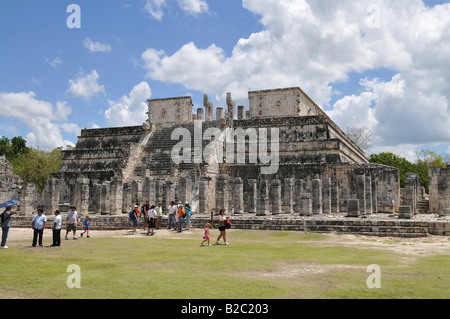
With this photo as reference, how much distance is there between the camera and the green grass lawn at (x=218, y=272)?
5266 millimetres

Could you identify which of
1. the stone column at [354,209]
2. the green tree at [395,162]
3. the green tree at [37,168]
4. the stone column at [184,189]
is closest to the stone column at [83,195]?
the stone column at [184,189]

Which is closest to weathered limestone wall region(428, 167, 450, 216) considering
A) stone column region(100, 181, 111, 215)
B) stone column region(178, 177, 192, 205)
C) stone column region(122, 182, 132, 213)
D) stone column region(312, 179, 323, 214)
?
stone column region(312, 179, 323, 214)

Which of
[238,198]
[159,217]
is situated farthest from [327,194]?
[159,217]

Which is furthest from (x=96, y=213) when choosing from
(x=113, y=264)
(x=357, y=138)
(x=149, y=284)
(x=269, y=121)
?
(x=357, y=138)

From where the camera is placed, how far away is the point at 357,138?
45.2 m

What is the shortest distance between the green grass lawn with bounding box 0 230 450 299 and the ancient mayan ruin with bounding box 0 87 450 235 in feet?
17.5

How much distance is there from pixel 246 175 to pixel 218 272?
56.7ft

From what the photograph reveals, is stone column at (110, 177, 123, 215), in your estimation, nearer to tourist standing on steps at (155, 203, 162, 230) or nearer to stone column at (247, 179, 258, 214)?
tourist standing on steps at (155, 203, 162, 230)

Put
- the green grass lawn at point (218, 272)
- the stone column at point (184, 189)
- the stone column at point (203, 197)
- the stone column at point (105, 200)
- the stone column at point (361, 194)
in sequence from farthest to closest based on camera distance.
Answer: the stone column at point (105, 200)
the stone column at point (184, 189)
the stone column at point (203, 197)
the stone column at point (361, 194)
the green grass lawn at point (218, 272)

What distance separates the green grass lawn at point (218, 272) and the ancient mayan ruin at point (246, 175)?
5.34m

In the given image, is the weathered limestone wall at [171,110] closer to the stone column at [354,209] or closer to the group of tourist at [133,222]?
the group of tourist at [133,222]

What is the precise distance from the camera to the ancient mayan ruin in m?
17.5

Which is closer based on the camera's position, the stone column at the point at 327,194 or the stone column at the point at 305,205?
the stone column at the point at 305,205
